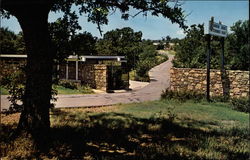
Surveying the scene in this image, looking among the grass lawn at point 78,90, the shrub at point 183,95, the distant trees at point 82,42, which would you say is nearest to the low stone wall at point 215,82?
Result: the shrub at point 183,95

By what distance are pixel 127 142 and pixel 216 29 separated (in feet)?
40.8

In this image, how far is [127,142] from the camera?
19.2 ft

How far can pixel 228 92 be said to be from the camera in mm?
15727

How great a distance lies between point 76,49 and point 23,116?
2088 mm

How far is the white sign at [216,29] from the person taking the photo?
15.7 meters

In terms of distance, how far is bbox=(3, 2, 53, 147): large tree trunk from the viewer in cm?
529

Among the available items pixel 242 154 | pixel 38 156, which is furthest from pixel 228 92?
pixel 38 156

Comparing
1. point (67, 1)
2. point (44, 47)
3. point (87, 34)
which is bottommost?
point (44, 47)

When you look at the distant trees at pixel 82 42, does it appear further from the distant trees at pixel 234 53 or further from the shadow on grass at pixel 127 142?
the distant trees at pixel 234 53

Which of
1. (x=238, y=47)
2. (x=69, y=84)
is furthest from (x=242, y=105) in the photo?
(x=69, y=84)

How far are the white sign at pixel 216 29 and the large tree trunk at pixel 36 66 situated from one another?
12345 mm

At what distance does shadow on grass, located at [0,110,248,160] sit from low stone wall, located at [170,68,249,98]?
9.00 meters

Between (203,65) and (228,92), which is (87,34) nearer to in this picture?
(228,92)

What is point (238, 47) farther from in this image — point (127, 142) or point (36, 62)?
point (36, 62)
